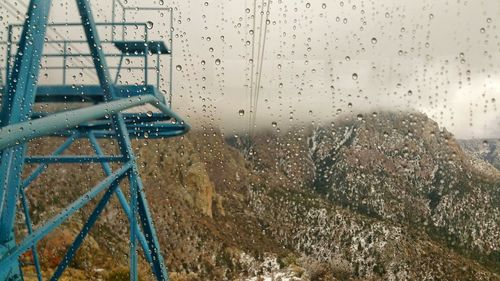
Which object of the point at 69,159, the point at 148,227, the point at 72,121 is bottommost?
the point at 148,227

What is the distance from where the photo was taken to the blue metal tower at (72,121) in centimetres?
440

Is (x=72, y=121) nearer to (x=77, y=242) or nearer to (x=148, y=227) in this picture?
(x=77, y=242)

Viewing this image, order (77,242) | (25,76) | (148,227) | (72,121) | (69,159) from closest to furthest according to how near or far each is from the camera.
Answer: (72,121)
(25,76)
(77,242)
(69,159)
(148,227)

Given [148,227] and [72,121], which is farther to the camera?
[148,227]

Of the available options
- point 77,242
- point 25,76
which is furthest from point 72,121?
point 77,242

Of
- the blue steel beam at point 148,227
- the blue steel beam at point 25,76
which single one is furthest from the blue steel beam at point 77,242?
the blue steel beam at point 25,76

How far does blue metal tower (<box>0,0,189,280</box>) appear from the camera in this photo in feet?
14.4

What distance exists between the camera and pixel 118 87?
30.7ft

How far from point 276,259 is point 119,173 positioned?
157m

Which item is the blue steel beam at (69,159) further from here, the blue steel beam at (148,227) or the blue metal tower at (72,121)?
the blue steel beam at (148,227)

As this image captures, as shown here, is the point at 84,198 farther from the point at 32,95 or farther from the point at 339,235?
the point at 339,235

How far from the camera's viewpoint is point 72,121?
3.66 metres

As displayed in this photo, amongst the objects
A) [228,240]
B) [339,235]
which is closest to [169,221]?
[228,240]

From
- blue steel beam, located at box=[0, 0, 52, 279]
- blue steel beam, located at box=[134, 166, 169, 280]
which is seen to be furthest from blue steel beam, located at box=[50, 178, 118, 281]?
blue steel beam, located at box=[0, 0, 52, 279]
